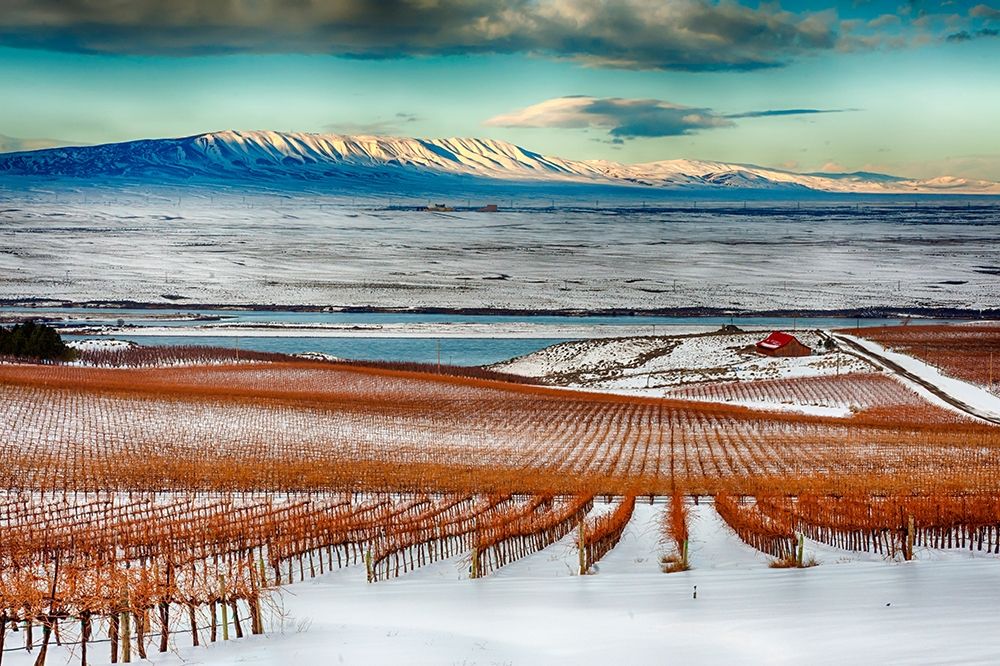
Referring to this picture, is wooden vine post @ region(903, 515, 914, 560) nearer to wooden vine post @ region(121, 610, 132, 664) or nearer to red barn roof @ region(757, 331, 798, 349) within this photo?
wooden vine post @ region(121, 610, 132, 664)

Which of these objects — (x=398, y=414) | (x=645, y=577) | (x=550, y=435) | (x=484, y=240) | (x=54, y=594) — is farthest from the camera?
(x=484, y=240)

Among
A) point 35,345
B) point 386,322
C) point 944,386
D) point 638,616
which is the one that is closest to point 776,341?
point 944,386

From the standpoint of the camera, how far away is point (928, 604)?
10.9 m

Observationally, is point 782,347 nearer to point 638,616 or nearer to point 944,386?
point 944,386

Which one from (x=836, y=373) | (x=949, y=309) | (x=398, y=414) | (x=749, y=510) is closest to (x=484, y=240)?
(x=949, y=309)

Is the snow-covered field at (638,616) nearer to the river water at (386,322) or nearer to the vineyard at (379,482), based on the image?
the vineyard at (379,482)

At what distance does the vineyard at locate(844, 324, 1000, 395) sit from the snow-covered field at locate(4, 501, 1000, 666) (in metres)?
34.0

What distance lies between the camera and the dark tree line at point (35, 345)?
52812 mm

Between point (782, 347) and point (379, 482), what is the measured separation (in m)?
38.2

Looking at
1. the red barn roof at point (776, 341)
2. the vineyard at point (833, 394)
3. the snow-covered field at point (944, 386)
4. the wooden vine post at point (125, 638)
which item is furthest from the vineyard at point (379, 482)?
the red barn roof at point (776, 341)

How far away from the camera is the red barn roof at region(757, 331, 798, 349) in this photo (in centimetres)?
5606

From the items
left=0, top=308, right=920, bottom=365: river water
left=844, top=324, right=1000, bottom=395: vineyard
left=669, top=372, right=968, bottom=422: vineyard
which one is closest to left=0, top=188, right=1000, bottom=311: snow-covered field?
left=0, top=308, right=920, bottom=365: river water

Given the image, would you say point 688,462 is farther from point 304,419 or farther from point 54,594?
point 54,594

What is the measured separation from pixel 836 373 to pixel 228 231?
515ft
